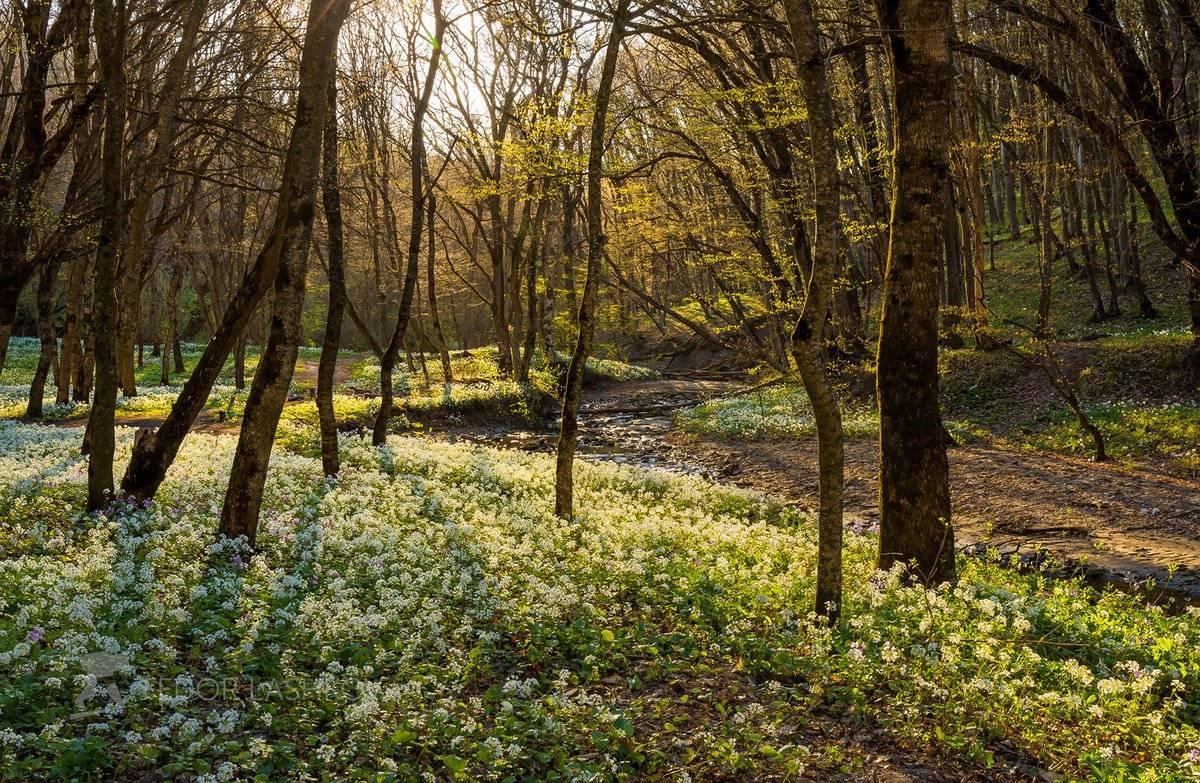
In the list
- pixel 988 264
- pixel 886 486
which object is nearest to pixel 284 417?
pixel 886 486

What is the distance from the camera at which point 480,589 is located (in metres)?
7.35

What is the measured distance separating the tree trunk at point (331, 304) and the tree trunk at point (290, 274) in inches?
182

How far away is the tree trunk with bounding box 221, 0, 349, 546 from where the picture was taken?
342 inches

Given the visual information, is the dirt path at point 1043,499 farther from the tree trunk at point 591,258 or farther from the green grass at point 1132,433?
the tree trunk at point 591,258

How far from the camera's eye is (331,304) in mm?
14148

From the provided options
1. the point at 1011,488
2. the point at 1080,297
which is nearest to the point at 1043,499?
the point at 1011,488

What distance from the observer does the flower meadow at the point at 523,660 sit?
4.76 metres

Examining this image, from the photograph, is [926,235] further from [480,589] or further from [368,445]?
[368,445]

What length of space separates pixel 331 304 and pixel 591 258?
18.6 ft

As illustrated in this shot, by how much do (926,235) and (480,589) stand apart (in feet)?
18.9

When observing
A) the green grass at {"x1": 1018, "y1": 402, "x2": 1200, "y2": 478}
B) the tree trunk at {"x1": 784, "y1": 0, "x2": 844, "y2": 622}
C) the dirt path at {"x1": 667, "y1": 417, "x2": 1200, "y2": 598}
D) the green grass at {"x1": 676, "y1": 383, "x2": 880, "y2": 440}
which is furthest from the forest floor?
the tree trunk at {"x1": 784, "y1": 0, "x2": 844, "y2": 622}

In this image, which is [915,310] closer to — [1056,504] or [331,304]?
[1056,504]

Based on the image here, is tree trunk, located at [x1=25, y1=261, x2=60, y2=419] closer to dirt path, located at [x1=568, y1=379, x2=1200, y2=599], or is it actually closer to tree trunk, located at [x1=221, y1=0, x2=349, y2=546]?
tree trunk, located at [x1=221, y1=0, x2=349, y2=546]

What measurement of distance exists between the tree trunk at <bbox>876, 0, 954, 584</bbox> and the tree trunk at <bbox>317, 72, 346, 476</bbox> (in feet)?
30.5
